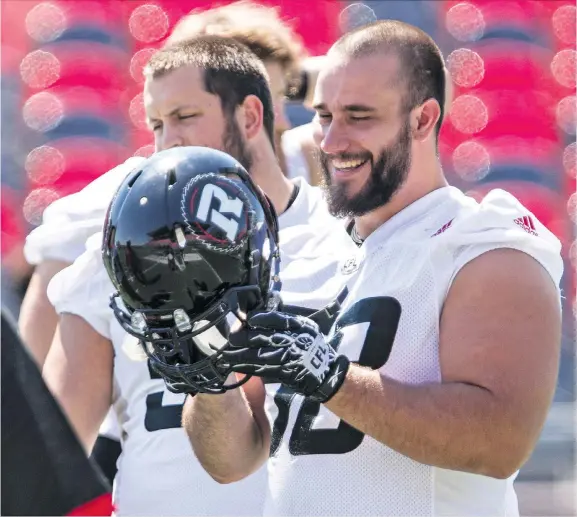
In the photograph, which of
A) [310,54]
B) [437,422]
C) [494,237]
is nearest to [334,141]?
[494,237]

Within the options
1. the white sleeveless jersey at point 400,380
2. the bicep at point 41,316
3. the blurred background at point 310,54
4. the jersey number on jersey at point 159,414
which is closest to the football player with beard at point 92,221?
the bicep at point 41,316

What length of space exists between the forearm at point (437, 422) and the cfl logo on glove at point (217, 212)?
34 centimetres

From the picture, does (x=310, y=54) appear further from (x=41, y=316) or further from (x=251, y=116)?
(x=41, y=316)

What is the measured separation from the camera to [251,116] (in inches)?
121

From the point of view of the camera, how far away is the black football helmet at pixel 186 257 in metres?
1.84

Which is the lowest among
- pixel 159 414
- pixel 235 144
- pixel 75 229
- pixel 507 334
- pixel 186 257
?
pixel 159 414

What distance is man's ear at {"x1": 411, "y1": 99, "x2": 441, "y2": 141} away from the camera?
2.55 meters

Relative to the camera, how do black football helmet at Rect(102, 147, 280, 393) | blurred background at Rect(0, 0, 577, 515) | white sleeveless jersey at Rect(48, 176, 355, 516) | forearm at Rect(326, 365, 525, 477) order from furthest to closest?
blurred background at Rect(0, 0, 577, 515) < white sleeveless jersey at Rect(48, 176, 355, 516) < forearm at Rect(326, 365, 525, 477) < black football helmet at Rect(102, 147, 280, 393)

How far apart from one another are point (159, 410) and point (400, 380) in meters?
0.80

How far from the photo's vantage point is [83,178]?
6355 mm

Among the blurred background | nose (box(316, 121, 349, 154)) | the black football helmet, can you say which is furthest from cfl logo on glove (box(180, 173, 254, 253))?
the blurred background

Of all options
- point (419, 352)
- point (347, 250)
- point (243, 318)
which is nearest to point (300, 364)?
point (243, 318)

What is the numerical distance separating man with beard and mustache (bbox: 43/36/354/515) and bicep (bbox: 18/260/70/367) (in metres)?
0.17

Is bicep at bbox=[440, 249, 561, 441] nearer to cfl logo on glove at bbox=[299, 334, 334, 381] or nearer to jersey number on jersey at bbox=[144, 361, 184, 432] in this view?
cfl logo on glove at bbox=[299, 334, 334, 381]
